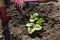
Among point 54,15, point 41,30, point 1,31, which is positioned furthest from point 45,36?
point 1,31

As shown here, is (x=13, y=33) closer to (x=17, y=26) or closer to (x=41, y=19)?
(x=17, y=26)

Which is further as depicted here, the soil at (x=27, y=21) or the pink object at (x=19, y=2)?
the pink object at (x=19, y=2)

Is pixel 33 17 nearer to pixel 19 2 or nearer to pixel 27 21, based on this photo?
pixel 27 21

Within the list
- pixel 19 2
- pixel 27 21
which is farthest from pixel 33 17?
pixel 19 2

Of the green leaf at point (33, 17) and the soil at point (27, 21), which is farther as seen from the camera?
the green leaf at point (33, 17)

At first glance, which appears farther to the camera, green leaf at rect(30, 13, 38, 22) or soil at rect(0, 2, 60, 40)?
green leaf at rect(30, 13, 38, 22)

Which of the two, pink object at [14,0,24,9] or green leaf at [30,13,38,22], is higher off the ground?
pink object at [14,0,24,9]

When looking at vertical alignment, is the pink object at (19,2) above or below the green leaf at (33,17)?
above

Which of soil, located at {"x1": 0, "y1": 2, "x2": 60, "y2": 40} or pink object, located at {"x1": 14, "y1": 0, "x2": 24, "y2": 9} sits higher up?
pink object, located at {"x1": 14, "y1": 0, "x2": 24, "y2": 9}
